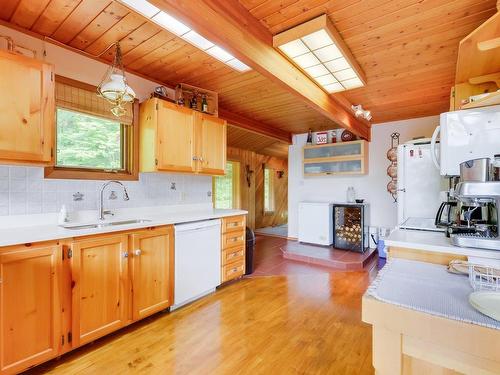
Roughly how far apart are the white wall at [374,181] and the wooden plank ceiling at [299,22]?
1121mm

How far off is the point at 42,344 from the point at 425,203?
3366 millimetres

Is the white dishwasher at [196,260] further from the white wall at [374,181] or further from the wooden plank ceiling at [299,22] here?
the white wall at [374,181]

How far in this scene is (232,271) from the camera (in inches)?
124

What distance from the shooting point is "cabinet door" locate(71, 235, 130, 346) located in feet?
5.91

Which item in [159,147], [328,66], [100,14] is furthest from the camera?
[159,147]

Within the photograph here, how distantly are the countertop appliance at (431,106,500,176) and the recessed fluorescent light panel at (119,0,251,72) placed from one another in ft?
5.26

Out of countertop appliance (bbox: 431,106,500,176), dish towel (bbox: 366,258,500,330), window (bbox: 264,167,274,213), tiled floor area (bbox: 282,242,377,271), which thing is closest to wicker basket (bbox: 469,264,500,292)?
dish towel (bbox: 366,258,500,330)

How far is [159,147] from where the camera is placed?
2611 mm

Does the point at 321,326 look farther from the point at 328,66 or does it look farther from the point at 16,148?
the point at 16,148

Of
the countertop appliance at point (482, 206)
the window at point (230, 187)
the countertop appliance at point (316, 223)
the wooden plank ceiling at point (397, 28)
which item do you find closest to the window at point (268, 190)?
the window at point (230, 187)

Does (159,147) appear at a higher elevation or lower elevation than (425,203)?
higher

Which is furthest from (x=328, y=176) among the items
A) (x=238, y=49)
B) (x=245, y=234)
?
(x=238, y=49)

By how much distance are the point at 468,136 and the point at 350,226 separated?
132 inches

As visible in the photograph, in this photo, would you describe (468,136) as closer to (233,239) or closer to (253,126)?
(233,239)
